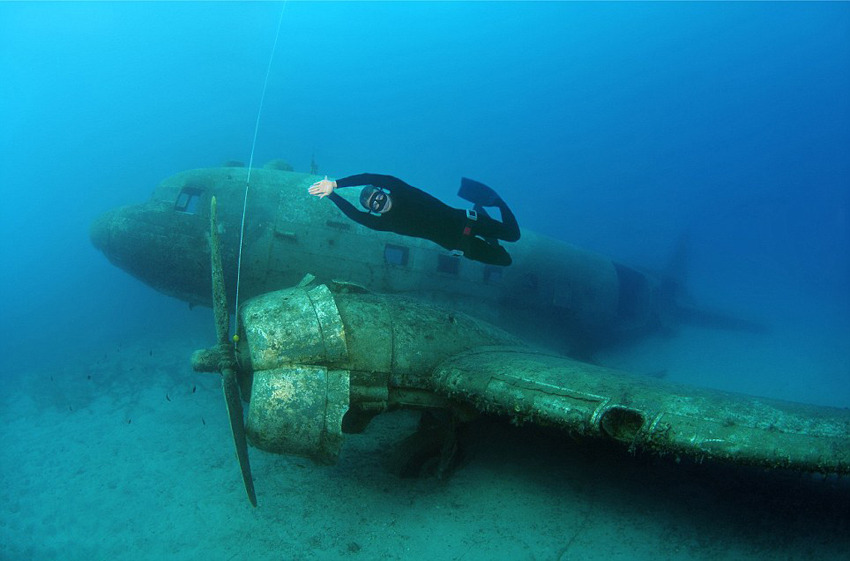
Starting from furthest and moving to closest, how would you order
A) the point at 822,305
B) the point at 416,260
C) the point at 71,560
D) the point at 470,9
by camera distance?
the point at 470,9, the point at 822,305, the point at 416,260, the point at 71,560

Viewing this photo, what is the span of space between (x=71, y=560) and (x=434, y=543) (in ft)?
15.5

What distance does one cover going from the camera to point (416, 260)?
8.96m

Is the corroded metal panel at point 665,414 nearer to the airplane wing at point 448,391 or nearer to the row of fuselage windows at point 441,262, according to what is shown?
the airplane wing at point 448,391

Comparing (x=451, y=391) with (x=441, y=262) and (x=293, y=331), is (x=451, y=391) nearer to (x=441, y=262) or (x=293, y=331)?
(x=293, y=331)

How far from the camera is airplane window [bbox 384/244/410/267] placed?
8859 millimetres

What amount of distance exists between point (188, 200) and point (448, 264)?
586cm

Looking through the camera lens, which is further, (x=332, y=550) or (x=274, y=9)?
(x=274, y=9)

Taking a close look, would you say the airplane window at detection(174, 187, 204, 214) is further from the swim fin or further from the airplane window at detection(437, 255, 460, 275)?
the swim fin

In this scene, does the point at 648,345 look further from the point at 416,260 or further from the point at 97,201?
the point at 97,201

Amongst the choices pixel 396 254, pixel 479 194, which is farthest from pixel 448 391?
pixel 396 254

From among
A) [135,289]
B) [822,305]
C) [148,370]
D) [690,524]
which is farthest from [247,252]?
[822,305]

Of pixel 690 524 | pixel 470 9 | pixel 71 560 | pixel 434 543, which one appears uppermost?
pixel 470 9

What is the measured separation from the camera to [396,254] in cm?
908

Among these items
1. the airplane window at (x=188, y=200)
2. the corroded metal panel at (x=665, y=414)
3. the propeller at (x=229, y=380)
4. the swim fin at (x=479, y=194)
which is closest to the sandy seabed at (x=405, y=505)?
the propeller at (x=229, y=380)
